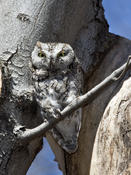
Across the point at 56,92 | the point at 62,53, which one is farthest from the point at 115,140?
the point at 62,53

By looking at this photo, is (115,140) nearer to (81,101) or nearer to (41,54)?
(81,101)

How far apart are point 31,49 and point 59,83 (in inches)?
7.8

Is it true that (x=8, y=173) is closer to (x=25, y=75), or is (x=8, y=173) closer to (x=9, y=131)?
(x=9, y=131)

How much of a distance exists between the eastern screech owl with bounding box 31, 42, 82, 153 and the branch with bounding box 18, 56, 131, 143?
0.25m

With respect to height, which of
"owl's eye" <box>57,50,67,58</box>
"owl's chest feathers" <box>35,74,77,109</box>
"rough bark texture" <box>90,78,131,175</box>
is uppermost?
"owl's eye" <box>57,50,67,58</box>

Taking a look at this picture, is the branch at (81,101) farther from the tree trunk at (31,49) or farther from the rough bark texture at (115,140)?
the rough bark texture at (115,140)

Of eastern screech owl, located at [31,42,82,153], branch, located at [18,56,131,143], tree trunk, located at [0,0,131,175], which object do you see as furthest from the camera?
eastern screech owl, located at [31,42,82,153]

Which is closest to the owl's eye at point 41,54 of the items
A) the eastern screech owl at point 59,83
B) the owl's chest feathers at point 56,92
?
the eastern screech owl at point 59,83

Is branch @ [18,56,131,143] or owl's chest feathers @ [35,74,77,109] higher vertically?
owl's chest feathers @ [35,74,77,109]

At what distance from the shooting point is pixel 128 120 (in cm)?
177

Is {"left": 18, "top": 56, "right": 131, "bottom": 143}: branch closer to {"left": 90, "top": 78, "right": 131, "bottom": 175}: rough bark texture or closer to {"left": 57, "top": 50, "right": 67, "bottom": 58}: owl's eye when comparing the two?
{"left": 90, "top": 78, "right": 131, "bottom": 175}: rough bark texture

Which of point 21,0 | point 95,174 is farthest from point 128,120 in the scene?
point 21,0

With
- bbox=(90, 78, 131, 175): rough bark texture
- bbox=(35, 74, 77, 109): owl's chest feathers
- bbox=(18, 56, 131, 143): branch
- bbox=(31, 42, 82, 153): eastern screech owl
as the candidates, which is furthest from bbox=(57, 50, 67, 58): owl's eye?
bbox=(18, 56, 131, 143): branch

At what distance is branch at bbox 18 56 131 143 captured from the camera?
1.43 metres
